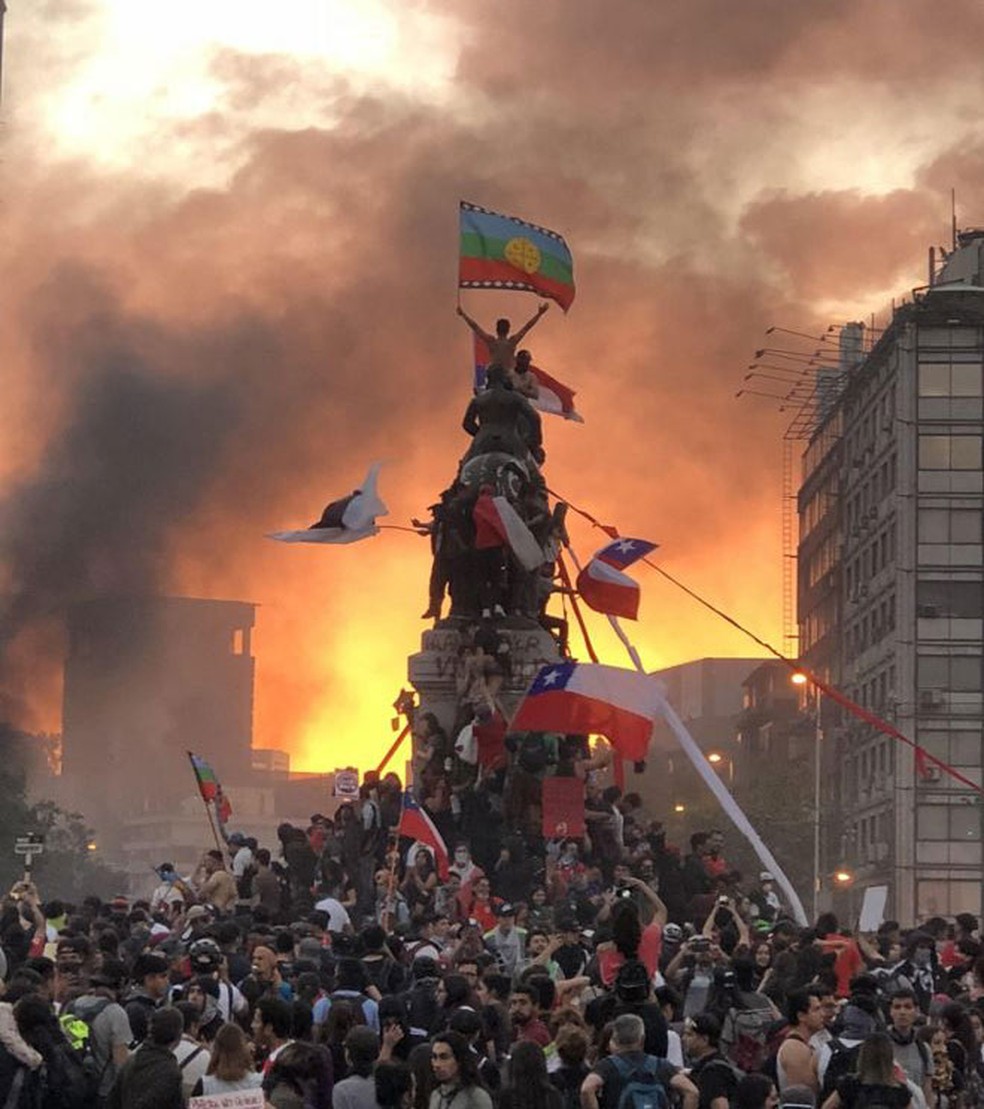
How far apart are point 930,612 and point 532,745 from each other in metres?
61.6

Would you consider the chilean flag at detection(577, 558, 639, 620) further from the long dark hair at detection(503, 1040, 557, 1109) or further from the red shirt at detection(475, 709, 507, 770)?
the long dark hair at detection(503, 1040, 557, 1109)

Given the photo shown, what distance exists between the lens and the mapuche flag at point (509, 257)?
49781 millimetres

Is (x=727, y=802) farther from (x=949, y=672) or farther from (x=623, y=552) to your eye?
(x=949, y=672)

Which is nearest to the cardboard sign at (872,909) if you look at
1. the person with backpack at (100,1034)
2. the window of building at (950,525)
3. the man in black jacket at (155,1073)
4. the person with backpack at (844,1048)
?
the person with backpack at (844,1048)

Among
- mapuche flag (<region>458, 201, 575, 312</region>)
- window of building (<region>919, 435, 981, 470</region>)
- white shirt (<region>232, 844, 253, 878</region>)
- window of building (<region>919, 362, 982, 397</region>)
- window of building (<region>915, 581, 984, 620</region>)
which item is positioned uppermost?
window of building (<region>919, 362, 982, 397</region>)

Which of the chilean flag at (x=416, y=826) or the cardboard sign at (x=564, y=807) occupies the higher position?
the cardboard sign at (x=564, y=807)

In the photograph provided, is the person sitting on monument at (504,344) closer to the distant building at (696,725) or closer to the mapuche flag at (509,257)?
the mapuche flag at (509,257)

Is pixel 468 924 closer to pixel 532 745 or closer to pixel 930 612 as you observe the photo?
pixel 532 745

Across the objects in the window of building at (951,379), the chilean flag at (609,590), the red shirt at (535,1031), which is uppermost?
the window of building at (951,379)

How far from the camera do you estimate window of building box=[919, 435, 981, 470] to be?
10306 centimetres

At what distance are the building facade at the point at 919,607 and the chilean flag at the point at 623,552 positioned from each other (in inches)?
2152

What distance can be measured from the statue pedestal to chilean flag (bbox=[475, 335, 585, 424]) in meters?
6.12

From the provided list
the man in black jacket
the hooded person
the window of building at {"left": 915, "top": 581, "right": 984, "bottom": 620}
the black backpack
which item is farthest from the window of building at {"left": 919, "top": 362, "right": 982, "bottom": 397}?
the man in black jacket

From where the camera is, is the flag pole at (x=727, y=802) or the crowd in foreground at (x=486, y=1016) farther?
the flag pole at (x=727, y=802)
